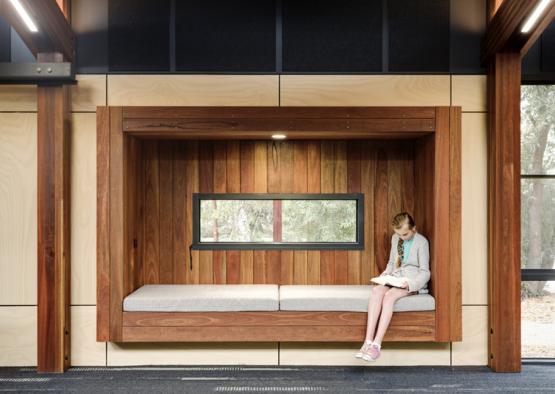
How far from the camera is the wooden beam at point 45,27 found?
387 centimetres

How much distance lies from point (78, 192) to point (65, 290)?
0.84 m

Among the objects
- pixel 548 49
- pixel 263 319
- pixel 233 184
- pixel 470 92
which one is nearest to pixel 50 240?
pixel 233 184

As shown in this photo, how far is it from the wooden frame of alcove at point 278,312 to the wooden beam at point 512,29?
62 cm

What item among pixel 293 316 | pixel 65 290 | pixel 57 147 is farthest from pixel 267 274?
pixel 57 147

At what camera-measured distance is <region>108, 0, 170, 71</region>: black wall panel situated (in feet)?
14.9

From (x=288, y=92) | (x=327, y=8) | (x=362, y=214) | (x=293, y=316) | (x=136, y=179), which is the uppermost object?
(x=327, y=8)

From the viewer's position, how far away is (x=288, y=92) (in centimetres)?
454

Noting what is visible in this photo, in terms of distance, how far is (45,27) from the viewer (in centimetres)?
407

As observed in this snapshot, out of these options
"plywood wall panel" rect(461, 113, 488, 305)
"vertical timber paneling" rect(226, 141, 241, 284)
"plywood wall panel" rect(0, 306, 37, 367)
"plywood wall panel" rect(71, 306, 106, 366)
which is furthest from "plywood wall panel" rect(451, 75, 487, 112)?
"plywood wall panel" rect(0, 306, 37, 367)

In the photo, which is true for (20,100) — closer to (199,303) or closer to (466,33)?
(199,303)

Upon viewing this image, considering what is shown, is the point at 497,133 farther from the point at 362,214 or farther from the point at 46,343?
the point at 46,343

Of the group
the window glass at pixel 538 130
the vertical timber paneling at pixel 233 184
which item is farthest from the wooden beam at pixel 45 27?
the window glass at pixel 538 130

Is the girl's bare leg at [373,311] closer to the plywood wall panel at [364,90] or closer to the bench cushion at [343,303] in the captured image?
the bench cushion at [343,303]

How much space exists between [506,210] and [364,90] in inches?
61.3
